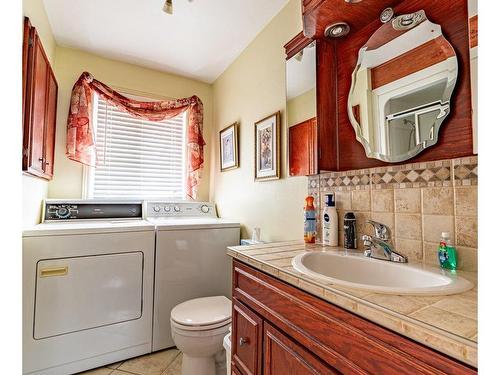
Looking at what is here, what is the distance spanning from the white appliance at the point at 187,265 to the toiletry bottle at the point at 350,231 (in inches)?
48.0

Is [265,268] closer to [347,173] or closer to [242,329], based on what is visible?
[242,329]

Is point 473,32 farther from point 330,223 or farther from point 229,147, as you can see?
point 229,147

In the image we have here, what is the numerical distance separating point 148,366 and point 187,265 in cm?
73

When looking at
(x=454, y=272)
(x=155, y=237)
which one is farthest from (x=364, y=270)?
(x=155, y=237)

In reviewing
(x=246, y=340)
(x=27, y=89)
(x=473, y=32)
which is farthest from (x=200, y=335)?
(x=473, y=32)

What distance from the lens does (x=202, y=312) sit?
65.1 inches

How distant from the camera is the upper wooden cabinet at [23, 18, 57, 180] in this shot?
143cm

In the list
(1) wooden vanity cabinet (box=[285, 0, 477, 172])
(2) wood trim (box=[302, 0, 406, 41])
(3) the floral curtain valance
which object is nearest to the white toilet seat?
(1) wooden vanity cabinet (box=[285, 0, 477, 172])

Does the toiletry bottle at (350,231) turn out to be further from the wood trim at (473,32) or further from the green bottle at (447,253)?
the wood trim at (473,32)

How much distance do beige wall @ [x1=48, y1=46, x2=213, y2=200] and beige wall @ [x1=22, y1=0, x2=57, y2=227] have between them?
0.58 ft

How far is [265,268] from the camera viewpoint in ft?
3.28

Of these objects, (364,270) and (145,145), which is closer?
(364,270)

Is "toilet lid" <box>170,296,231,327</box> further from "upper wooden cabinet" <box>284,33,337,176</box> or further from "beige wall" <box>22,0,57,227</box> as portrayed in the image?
"beige wall" <box>22,0,57,227</box>
